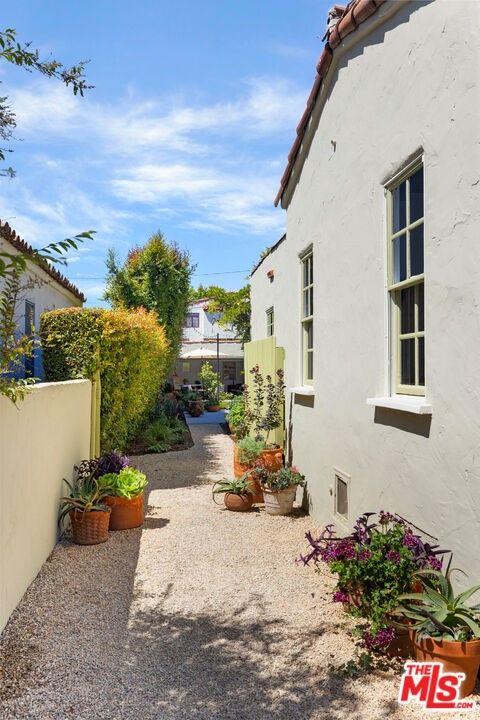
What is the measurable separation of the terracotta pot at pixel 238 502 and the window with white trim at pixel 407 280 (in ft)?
11.1

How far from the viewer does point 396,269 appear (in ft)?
14.1

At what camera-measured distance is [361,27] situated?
477cm

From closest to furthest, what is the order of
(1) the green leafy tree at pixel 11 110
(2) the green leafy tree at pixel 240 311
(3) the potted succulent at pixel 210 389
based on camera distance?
(1) the green leafy tree at pixel 11 110 < (3) the potted succulent at pixel 210 389 < (2) the green leafy tree at pixel 240 311

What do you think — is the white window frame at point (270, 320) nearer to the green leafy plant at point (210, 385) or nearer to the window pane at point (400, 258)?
the window pane at point (400, 258)

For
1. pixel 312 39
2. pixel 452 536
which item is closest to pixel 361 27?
pixel 312 39

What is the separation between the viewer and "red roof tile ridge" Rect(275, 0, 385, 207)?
4.57m

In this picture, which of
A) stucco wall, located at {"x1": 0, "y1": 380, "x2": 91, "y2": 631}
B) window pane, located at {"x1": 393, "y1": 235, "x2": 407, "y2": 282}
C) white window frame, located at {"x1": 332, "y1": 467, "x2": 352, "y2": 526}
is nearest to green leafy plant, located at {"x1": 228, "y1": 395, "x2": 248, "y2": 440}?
white window frame, located at {"x1": 332, "y1": 467, "x2": 352, "y2": 526}

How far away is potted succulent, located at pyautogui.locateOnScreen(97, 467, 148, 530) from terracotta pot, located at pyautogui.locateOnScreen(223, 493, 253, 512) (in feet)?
4.05

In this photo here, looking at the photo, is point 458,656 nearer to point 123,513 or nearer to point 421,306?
point 421,306

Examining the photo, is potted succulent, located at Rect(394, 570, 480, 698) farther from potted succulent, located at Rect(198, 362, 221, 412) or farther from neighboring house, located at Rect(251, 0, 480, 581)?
potted succulent, located at Rect(198, 362, 221, 412)

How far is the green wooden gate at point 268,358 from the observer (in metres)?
8.49

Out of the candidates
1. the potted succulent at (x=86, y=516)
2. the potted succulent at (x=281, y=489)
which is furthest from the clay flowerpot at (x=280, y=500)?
the potted succulent at (x=86, y=516)

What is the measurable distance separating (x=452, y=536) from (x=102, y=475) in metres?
4.39

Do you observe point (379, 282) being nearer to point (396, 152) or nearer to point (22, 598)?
point (396, 152)
